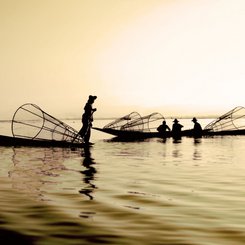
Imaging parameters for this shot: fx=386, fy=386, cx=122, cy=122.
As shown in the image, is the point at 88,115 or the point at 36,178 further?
the point at 88,115

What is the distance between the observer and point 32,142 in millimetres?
18719

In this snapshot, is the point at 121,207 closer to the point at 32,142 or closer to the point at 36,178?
the point at 36,178

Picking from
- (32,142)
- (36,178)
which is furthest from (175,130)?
(36,178)

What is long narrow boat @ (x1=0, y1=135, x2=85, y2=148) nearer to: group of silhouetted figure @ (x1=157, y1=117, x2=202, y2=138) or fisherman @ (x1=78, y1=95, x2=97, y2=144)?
fisherman @ (x1=78, y1=95, x2=97, y2=144)

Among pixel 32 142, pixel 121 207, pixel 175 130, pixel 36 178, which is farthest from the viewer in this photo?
pixel 175 130

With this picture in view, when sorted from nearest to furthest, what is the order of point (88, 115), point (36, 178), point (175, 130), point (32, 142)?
1. point (36, 178)
2. point (32, 142)
3. point (88, 115)
4. point (175, 130)

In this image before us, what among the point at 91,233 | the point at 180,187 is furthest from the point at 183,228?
the point at 180,187

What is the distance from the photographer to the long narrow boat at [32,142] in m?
18.0

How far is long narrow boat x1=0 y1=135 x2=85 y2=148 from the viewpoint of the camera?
59.0 ft

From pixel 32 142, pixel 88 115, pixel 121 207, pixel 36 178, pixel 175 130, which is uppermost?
pixel 88 115

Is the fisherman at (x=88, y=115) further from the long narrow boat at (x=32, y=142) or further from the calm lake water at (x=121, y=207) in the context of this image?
the calm lake water at (x=121, y=207)

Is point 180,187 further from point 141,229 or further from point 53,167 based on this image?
point 53,167

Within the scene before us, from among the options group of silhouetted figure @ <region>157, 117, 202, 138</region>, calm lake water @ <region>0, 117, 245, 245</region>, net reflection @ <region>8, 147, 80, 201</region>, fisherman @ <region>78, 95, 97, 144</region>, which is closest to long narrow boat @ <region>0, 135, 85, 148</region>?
fisherman @ <region>78, 95, 97, 144</region>

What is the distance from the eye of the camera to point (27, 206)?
5.90m
